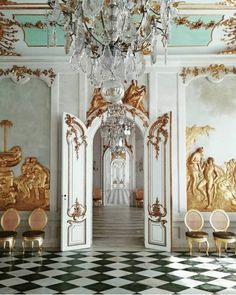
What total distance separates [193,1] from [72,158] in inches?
149

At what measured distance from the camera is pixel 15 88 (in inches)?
323

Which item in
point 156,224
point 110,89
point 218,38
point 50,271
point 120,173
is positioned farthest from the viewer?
point 120,173

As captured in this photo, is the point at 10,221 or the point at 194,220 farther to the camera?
the point at 10,221

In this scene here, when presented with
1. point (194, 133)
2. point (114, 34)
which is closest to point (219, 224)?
point (194, 133)

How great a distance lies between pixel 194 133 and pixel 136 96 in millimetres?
1428

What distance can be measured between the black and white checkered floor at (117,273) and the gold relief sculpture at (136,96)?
9.70 feet

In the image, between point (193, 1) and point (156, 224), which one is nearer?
point (193, 1)

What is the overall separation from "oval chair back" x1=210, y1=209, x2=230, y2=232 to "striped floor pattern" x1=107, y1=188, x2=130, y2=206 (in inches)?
435

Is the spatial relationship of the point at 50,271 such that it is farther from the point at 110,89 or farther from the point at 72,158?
the point at 110,89

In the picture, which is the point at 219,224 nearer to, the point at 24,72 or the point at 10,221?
the point at 10,221

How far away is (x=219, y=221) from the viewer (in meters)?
7.52

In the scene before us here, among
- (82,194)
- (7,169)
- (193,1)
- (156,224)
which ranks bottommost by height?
(156,224)

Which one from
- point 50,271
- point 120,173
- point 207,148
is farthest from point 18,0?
point 120,173

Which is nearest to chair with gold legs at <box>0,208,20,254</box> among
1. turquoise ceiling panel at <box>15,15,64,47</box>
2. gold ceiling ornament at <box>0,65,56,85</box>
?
gold ceiling ornament at <box>0,65,56,85</box>
